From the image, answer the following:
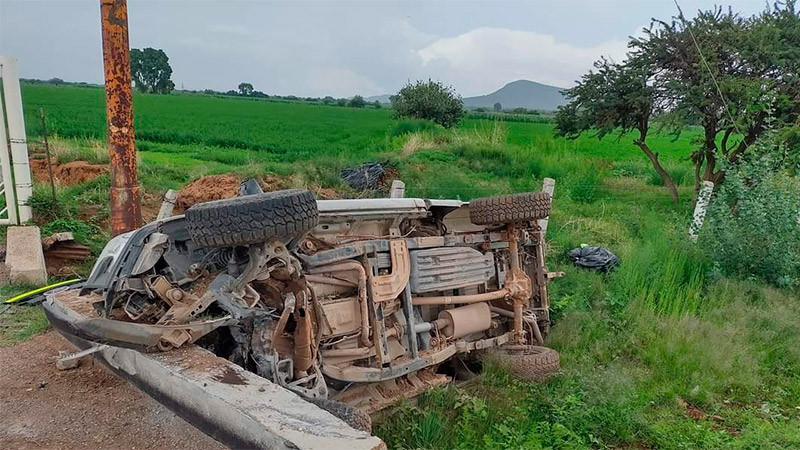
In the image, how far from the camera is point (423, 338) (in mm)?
4242

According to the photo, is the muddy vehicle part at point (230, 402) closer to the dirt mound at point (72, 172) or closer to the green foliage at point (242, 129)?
the dirt mound at point (72, 172)

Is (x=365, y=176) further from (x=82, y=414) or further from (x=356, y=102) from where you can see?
(x=356, y=102)

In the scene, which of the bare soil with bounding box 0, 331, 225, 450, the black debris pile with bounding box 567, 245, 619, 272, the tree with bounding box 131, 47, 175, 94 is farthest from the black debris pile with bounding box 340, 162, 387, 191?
the tree with bounding box 131, 47, 175, 94

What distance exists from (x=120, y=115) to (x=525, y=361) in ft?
15.5

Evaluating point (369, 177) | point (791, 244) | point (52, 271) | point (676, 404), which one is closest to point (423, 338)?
point (676, 404)

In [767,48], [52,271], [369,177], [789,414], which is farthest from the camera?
[369,177]

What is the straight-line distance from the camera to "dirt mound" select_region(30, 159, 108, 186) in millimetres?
10727

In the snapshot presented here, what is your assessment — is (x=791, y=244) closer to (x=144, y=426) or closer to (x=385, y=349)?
(x=385, y=349)

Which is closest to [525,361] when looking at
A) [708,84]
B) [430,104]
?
[708,84]

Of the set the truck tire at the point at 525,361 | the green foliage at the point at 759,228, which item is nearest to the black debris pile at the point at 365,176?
the green foliage at the point at 759,228

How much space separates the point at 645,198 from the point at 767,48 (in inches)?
142

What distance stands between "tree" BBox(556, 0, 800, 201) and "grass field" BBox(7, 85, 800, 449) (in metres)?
1.50

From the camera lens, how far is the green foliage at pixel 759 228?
23.6 feet

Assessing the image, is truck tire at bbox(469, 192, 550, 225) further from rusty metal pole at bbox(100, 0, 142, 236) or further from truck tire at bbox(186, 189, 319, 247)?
rusty metal pole at bbox(100, 0, 142, 236)
